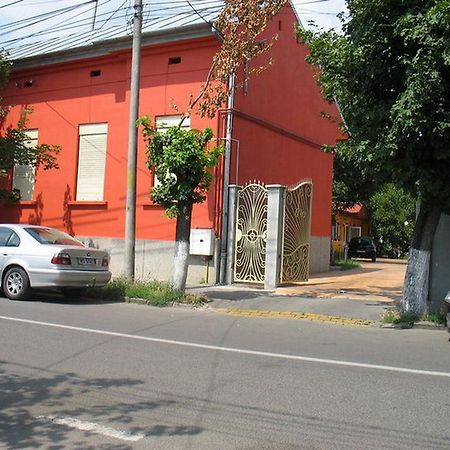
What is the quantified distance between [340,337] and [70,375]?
15.0ft

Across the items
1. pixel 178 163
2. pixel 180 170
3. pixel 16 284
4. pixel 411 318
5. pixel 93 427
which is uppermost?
pixel 178 163

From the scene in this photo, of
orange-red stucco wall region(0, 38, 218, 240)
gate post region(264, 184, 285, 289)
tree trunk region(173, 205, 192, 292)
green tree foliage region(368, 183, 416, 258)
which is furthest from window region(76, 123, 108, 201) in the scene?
green tree foliage region(368, 183, 416, 258)

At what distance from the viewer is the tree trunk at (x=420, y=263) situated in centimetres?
1084

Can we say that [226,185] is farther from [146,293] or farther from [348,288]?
[146,293]

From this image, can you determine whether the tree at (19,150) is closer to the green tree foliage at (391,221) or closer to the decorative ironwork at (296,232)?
the decorative ironwork at (296,232)

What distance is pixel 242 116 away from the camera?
16.5 metres

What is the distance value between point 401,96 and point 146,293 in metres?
6.56

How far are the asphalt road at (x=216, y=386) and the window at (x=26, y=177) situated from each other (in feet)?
34.8

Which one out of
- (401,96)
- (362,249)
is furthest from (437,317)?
(362,249)

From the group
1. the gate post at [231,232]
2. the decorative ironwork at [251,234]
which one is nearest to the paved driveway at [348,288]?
the decorative ironwork at [251,234]

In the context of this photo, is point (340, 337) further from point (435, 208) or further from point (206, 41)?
point (206, 41)

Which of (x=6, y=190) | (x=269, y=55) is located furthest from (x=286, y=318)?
(x=6, y=190)

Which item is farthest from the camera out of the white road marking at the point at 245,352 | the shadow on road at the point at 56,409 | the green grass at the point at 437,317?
the green grass at the point at 437,317

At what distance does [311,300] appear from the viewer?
13.0 meters
